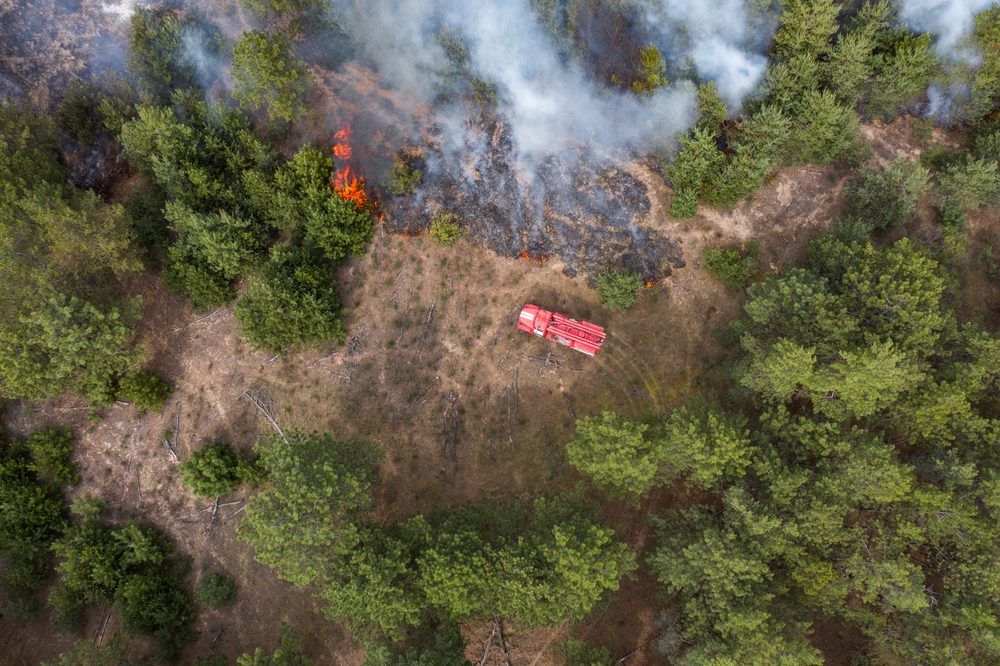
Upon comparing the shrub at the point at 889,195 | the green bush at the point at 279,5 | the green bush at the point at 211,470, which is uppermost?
the green bush at the point at 279,5

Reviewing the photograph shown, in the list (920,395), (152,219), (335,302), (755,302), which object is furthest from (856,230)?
(152,219)

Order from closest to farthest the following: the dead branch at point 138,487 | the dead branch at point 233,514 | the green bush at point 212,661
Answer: the green bush at point 212,661
the dead branch at point 233,514
the dead branch at point 138,487

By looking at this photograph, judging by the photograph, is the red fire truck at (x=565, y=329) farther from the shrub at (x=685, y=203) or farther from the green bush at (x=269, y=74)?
the green bush at (x=269, y=74)

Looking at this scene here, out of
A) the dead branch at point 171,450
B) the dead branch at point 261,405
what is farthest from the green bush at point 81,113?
the dead branch at point 171,450

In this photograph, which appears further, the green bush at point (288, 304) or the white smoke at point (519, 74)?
the green bush at point (288, 304)

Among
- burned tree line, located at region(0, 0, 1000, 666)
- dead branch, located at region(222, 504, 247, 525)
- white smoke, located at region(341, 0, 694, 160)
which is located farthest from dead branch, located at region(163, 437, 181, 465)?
white smoke, located at region(341, 0, 694, 160)
